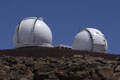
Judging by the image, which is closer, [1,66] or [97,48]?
[1,66]

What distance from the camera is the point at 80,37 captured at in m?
43.3

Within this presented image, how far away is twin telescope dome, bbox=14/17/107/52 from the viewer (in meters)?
38.9

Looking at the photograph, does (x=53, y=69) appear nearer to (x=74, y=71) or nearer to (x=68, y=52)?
(x=74, y=71)

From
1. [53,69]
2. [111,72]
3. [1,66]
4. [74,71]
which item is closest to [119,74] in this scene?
[111,72]

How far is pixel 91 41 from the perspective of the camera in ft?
137

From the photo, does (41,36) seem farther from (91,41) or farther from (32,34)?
(91,41)

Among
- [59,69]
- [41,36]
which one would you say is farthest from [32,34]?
[59,69]

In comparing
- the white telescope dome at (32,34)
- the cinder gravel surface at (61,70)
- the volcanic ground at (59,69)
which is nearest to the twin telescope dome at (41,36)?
the white telescope dome at (32,34)

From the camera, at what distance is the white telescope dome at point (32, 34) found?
38.8m

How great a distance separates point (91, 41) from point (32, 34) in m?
7.99

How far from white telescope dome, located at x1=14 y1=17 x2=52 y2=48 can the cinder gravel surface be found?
14067 millimetres

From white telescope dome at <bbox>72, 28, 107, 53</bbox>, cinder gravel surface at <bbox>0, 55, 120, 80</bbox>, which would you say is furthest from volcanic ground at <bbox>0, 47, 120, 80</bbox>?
white telescope dome at <bbox>72, 28, 107, 53</bbox>

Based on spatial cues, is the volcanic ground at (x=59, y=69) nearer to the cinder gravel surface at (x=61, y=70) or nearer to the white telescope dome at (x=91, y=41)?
the cinder gravel surface at (x=61, y=70)

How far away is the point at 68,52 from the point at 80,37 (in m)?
9.87
